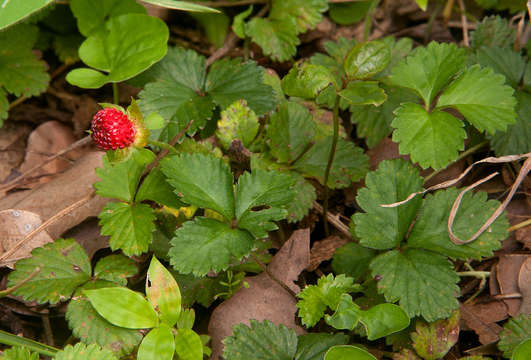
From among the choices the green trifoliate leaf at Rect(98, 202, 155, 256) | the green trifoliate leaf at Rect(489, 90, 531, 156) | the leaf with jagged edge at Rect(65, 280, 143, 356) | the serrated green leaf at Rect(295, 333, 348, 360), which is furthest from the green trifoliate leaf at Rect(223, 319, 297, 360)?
the green trifoliate leaf at Rect(489, 90, 531, 156)

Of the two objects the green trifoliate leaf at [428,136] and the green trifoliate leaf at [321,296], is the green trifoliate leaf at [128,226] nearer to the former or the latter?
the green trifoliate leaf at [321,296]

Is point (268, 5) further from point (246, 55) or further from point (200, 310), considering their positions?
point (200, 310)

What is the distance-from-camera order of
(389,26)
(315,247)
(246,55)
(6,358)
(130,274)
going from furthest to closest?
(389,26) → (246,55) → (315,247) → (130,274) → (6,358)

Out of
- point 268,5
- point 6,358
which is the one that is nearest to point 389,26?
point 268,5

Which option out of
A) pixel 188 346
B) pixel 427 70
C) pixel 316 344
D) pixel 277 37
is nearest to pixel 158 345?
pixel 188 346

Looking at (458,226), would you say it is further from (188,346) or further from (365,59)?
(188,346)

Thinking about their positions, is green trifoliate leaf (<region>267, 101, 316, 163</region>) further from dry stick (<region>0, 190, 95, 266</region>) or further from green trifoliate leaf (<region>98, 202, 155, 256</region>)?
dry stick (<region>0, 190, 95, 266</region>)

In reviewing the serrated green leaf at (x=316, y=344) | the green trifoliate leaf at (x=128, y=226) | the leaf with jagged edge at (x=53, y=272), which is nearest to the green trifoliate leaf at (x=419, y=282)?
the serrated green leaf at (x=316, y=344)
